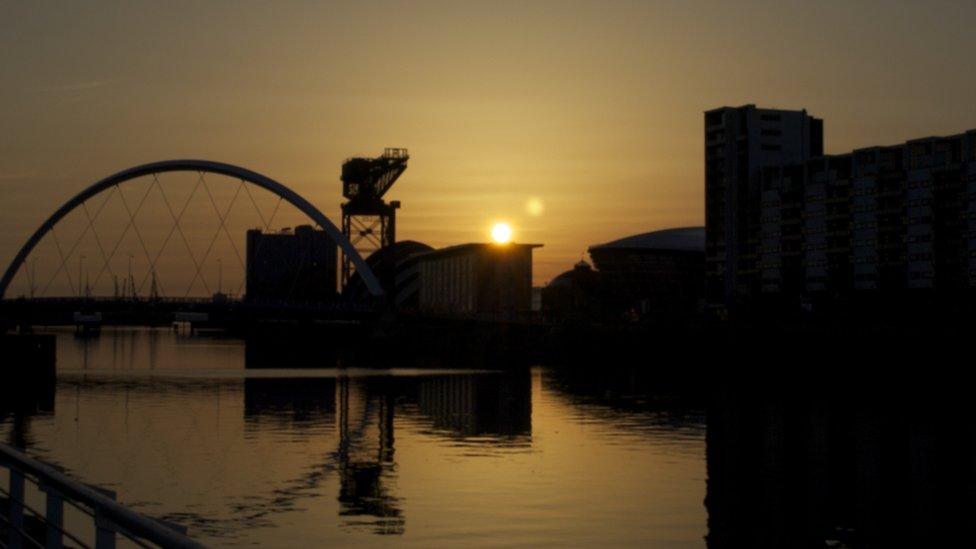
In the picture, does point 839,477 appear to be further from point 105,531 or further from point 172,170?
point 172,170

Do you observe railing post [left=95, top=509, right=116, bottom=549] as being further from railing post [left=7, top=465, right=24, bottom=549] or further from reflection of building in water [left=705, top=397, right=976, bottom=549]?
reflection of building in water [left=705, top=397, right=976, bottom=549]

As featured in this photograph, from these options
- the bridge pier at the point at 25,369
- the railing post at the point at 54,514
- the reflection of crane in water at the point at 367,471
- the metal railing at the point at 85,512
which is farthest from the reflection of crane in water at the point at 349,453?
the railing post at the point at 54,514

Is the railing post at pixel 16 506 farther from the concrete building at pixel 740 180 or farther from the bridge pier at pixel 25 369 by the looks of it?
the concrete building at pixel 740 180

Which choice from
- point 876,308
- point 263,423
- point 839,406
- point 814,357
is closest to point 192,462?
point 263,423

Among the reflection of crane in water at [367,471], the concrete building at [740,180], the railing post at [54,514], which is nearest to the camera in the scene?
the railing post at [54,514]

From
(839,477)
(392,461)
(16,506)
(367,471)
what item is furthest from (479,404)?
(16,506)

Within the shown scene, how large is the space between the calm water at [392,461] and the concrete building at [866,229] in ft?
189

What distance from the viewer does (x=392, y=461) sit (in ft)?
154

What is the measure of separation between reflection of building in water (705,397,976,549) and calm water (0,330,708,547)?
1.22 metres

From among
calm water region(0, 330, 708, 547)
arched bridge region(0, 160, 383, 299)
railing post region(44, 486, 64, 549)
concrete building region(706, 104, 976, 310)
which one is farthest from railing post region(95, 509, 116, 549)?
arched bridge region(0, 160, 383, 299)

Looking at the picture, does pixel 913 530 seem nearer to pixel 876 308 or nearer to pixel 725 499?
pixel 725 499

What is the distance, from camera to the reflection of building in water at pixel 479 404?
61.8m

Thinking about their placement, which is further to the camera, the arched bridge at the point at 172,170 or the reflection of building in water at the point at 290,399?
the arched bridge at the point at 172,170

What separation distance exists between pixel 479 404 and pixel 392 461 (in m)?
31.1
